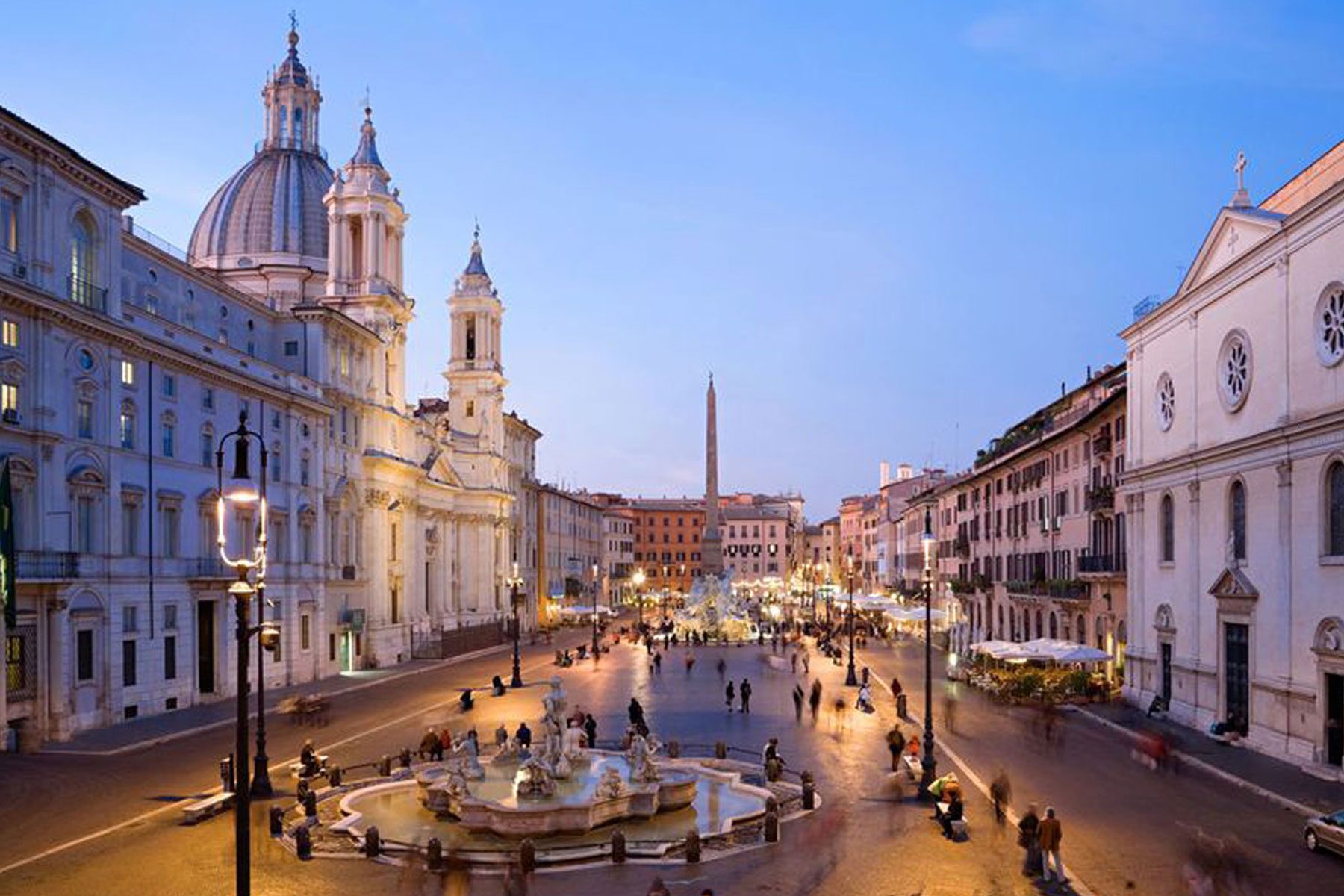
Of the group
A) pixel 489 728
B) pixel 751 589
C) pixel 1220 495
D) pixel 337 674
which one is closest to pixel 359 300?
pixel 337 674

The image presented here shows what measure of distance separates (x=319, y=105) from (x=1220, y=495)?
6717cm

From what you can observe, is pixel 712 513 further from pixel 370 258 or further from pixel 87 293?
pixel 87 293

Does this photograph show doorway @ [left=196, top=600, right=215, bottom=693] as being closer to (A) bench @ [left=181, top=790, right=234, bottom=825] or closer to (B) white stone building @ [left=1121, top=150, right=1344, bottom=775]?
(A) bench @ [left=181, top=790, right=234, bottom=825]

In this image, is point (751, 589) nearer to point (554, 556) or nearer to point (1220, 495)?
point (554, 556)

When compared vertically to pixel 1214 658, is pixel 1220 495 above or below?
above

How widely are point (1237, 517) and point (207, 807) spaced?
1092 inches

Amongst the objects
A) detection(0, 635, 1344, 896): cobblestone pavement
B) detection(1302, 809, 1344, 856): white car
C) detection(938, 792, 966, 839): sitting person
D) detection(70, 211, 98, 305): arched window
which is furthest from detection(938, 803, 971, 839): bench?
detection(70, 211, 98, 305): arched window

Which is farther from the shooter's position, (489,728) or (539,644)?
(539,644)

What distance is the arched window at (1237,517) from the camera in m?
35.8

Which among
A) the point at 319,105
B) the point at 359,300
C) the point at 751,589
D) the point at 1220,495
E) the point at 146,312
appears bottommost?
the point at 751,589

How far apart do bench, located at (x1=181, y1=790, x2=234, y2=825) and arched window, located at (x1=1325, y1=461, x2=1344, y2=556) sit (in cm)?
2547

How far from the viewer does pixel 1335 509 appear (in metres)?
30.4

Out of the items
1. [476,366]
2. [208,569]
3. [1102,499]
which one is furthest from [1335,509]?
[476,366]

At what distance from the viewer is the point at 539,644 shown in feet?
297
